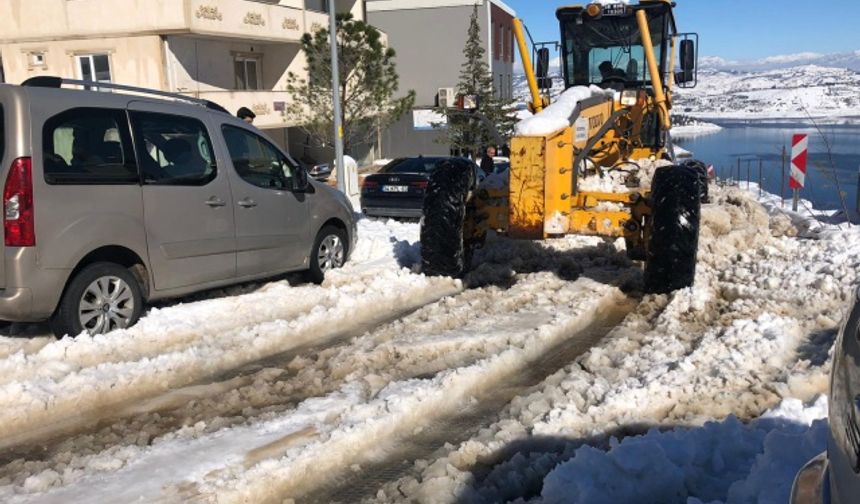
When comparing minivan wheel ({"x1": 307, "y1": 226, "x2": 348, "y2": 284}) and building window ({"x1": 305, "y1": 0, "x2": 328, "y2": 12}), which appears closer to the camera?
minivan wheel ({"x1": 307, "y1": 226, "x2": 348, "y2": 284})

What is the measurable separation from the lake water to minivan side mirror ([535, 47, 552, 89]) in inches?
151

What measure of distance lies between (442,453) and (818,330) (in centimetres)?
348

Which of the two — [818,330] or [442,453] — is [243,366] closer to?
[442,453]

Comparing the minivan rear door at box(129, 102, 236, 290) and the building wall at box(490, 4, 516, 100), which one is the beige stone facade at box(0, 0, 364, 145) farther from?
the building wall at box(490, 4, 516, 100)

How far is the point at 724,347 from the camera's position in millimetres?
5539

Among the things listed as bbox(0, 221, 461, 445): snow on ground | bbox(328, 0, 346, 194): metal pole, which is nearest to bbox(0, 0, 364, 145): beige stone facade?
bbox(328, 0, 346, 194): metal pole

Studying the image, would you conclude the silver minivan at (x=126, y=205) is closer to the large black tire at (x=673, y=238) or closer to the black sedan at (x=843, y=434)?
the large black tire at (x=673, y=238)

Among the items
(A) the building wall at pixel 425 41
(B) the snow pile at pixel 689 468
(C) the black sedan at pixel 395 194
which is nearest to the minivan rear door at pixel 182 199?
(B) the snow pile at pixel 689 468

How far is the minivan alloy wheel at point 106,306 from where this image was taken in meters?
6.04

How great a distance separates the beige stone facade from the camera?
877 inches

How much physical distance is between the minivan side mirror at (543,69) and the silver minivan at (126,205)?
16.7ft

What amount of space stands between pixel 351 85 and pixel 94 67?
794 centimetres

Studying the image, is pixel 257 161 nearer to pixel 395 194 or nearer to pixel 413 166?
pixel 395 194

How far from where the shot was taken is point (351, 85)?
76.6 ft
